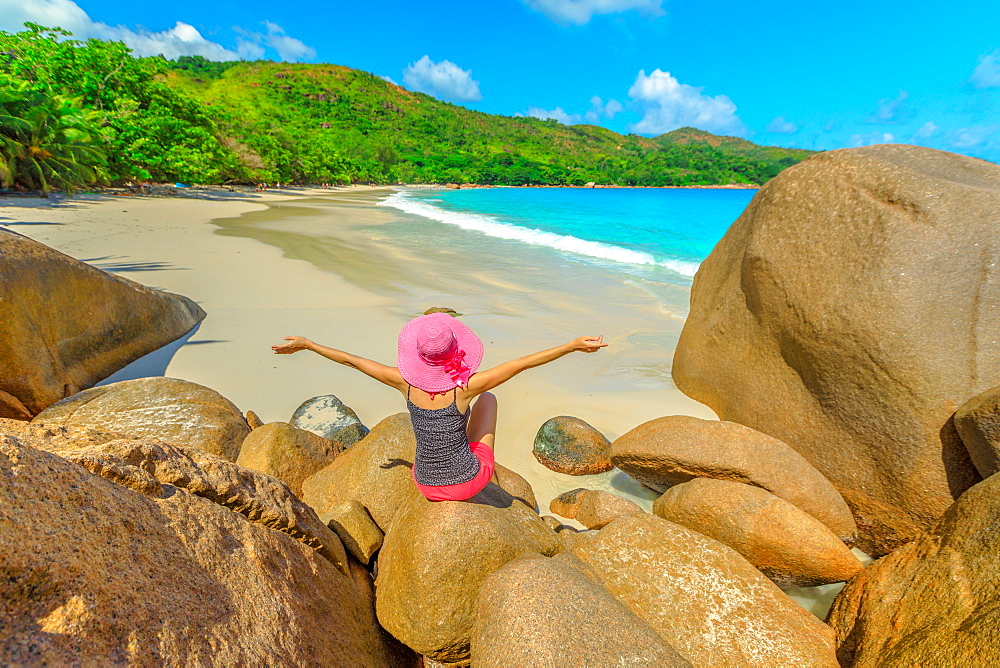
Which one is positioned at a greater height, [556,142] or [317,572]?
[556,142]

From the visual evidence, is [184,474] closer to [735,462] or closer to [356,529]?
[356,529]

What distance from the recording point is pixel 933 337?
3.10 metres

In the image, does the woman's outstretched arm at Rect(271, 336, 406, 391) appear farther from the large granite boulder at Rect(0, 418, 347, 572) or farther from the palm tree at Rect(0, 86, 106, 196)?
the palm tree at Rect(0, 86, 106, 196)

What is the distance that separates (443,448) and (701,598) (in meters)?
1.46

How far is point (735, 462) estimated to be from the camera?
3.19m

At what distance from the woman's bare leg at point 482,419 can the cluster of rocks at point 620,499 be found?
0.32 meters

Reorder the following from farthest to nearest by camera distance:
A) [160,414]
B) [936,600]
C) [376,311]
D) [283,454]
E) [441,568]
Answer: [376,311] < [160,414] < [283,454] < [441,568] < [936,600]

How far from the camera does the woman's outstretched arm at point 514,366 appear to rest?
249 cm

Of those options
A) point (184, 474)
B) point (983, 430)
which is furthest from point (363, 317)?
point (983, 430)

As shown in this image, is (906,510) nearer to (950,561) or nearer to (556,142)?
(950,561)

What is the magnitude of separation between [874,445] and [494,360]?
3.86 m

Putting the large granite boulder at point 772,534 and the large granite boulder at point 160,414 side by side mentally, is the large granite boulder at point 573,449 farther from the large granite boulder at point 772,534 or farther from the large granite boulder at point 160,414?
the large granite boulder at point 160,414

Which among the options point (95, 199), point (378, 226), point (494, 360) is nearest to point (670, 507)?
point (494, 360)

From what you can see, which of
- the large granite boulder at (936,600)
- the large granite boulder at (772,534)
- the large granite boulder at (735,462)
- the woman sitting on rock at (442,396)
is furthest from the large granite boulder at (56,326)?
the large granite boulder at (936,600)
